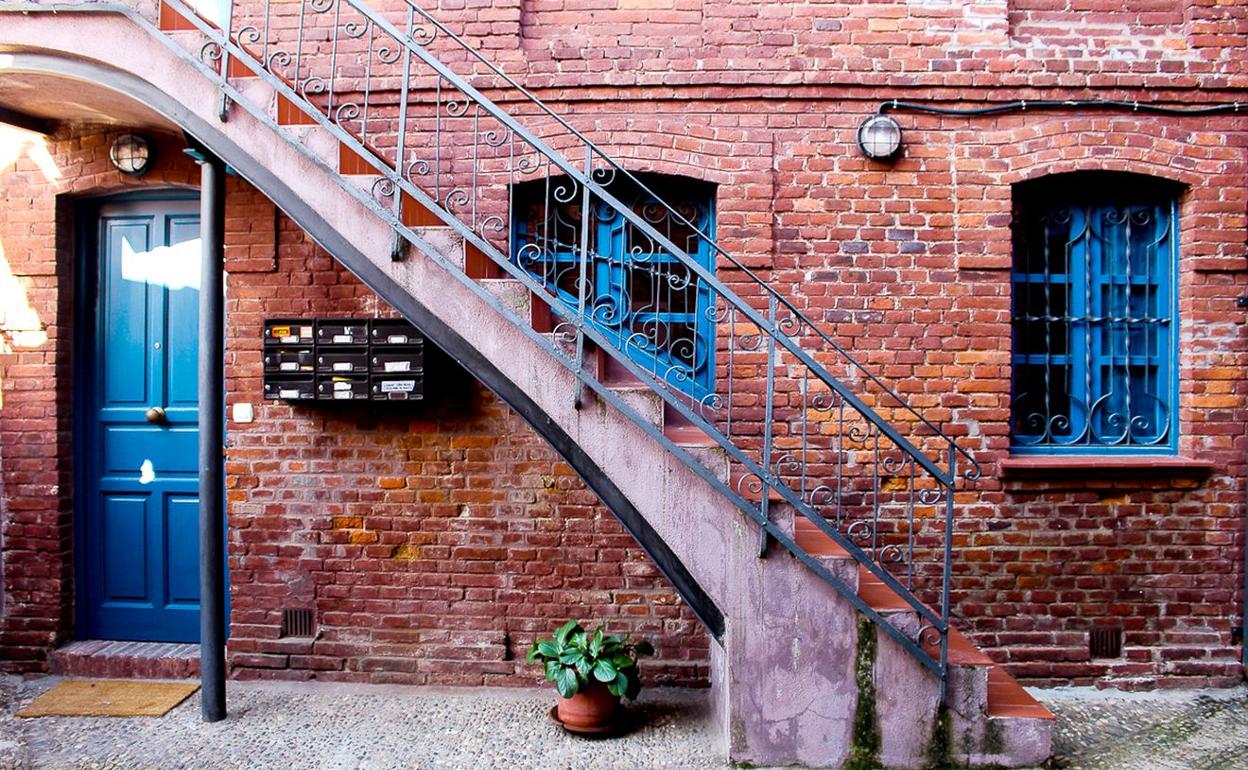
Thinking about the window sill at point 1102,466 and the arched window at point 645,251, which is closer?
the window sill at point 1102,466

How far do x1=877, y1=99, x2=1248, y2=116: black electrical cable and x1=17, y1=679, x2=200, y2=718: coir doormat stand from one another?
18.2 feet

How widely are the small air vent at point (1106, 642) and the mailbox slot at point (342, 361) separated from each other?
15.6 feet

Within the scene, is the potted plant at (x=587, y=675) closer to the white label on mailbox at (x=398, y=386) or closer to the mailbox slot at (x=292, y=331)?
the white label on mailbox at (x=398, y=386)

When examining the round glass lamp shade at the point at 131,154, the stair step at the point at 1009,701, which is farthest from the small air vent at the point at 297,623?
the stair step at the point at 1009,701

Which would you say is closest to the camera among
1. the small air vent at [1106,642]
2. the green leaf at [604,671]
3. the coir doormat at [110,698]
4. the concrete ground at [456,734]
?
the concrete ground at [456,734]

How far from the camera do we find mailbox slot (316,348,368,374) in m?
4.99

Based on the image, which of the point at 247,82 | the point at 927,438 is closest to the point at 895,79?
the point at 927,438

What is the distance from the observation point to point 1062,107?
5.14m

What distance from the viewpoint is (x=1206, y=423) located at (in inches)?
204

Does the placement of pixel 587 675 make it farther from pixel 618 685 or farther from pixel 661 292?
pixel 661 292

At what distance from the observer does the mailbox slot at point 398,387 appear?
4.96m

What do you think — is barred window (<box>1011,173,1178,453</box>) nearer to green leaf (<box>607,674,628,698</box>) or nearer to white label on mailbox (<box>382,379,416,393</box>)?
green leaf (<box>607,674,628,698</box>)

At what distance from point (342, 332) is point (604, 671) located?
2478mm

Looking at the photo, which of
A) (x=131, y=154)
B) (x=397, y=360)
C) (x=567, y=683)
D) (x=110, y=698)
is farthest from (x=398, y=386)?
(x=110, y=698)
